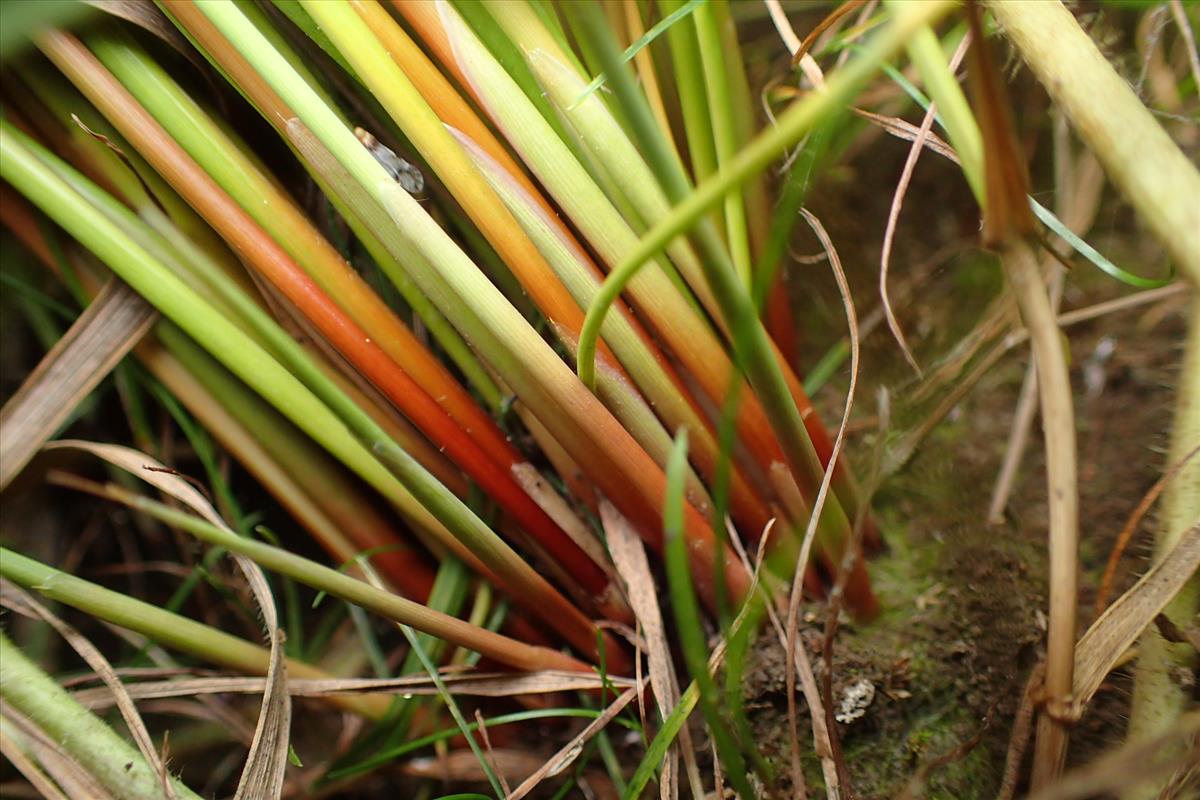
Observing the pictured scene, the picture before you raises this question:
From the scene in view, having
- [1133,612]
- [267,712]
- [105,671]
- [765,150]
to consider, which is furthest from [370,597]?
[1133,612]

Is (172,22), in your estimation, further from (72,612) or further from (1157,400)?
(1157,400)

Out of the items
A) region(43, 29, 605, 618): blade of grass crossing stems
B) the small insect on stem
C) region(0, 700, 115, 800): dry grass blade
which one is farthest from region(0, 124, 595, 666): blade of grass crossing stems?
region(0, 700, 115, 800): dry grass blade

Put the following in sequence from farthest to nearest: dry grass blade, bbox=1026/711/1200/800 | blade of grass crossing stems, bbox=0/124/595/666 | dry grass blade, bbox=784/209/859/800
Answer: blade of grass crossing stems, bbox=0/124/595/666 < dry grass blade, bbox=784/209/859/800 < dry grass blade, bbox=1026/711/1200/800

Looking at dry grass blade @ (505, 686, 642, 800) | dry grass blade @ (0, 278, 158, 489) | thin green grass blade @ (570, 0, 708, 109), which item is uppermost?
dry grass blade @ (0, 278, 158, 489)

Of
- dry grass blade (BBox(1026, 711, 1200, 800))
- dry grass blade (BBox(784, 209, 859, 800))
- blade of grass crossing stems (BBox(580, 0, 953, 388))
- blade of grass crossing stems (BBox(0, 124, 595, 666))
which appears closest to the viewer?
blade of grass crossing stems (BBox(580, 0, 953, 388))

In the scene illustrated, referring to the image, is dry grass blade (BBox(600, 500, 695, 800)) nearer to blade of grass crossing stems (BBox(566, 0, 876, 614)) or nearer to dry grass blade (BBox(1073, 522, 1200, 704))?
blade of grass crossing stems (BBox(566, 0, 876, 614))

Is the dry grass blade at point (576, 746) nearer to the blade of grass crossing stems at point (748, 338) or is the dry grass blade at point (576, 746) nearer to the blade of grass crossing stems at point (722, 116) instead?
the blade of grass crossing stems at point (748, 338)

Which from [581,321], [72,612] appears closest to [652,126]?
[581,321]
